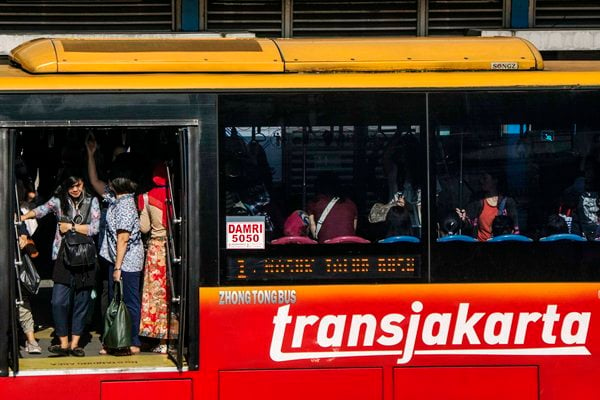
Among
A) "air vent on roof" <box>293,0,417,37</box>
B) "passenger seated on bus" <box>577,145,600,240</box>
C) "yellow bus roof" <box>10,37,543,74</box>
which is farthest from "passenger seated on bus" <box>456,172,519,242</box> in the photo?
"air vent on roof" <box>293,0,417,37</box>

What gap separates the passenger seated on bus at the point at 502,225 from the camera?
709cm

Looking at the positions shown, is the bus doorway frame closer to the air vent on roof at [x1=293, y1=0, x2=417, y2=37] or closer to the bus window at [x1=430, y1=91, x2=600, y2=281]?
the bus window at [x1=430, y1=91, x2=600, y2=281]

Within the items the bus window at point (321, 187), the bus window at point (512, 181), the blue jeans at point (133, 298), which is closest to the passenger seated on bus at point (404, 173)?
the bus window at point (321, 187)

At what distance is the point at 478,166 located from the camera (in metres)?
7.04

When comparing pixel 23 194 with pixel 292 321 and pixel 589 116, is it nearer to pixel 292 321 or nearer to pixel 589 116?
pixel 292 321

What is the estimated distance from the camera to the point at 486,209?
23.2 feet

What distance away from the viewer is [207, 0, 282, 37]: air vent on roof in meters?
12.3

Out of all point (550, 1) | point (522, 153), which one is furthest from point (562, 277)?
point (550, 1)

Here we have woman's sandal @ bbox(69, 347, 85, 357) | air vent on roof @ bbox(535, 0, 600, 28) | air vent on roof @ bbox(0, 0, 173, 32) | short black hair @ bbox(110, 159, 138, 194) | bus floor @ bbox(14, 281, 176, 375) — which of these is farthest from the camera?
air vent on roof @ bbox(535, 0, 600, 28)

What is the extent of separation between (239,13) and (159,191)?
206 inches

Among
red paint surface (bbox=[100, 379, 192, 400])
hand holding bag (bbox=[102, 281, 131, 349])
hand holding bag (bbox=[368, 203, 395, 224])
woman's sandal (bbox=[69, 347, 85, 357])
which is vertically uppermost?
hand holding bag (bbox=[368, 203, 395, 224])

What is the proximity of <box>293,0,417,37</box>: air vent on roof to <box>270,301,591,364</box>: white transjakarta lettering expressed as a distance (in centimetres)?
598

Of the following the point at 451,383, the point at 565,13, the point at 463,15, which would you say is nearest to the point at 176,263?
the point at 451,383

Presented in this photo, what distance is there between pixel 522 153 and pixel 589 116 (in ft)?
1.68
